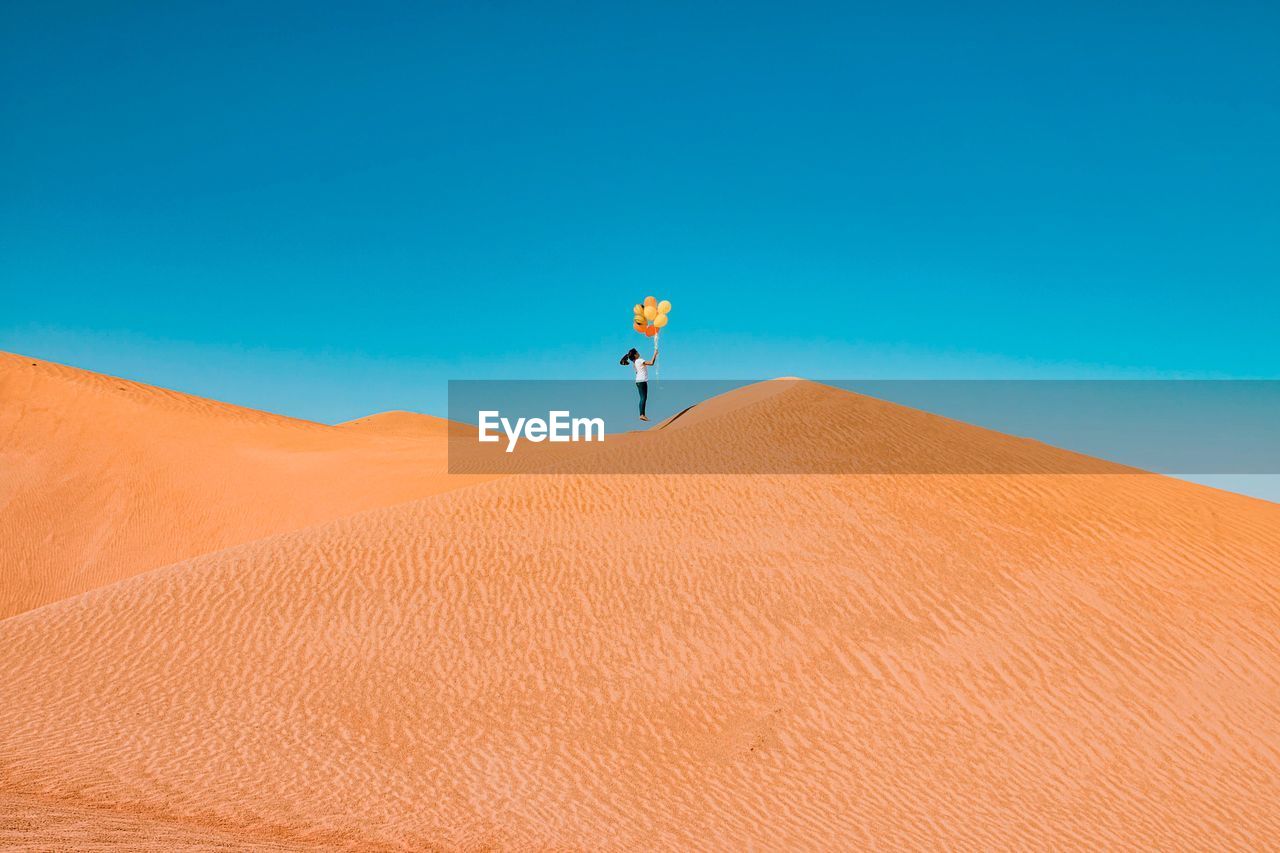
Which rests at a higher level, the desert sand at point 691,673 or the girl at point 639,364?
the girl at point 639,364

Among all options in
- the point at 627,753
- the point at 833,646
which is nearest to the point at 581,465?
the point at 833,646

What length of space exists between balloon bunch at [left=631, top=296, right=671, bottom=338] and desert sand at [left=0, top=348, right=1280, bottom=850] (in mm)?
3597

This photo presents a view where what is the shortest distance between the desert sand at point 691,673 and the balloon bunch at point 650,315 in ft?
11.8

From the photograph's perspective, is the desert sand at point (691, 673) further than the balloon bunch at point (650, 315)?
No

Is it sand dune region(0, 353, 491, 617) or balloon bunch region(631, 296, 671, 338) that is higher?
balloon bunch region(631, 296, 671, 338)

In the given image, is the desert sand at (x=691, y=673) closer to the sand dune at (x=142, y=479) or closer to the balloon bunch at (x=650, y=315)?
the balloon bunch at (x=650, y=315)

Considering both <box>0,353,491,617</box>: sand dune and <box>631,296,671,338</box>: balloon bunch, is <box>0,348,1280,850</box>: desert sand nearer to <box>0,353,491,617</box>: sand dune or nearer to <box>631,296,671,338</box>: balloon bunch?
<box>631,296,671,338</box>: balloon bunch

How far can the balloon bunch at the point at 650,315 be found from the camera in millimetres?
20000

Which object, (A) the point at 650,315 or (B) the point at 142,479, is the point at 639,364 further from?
(B) the point at 142,479

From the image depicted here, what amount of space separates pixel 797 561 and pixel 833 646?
2.35 metres

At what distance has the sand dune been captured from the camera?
71.4 feet

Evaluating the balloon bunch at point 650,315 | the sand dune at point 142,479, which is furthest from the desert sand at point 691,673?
the sand dune at point 142,479

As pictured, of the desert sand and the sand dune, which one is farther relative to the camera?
the sand dune

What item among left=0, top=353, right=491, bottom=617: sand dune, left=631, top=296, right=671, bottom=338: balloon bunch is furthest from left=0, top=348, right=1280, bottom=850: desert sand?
left=0, top=353, right=491, bottom=617: sand dune
